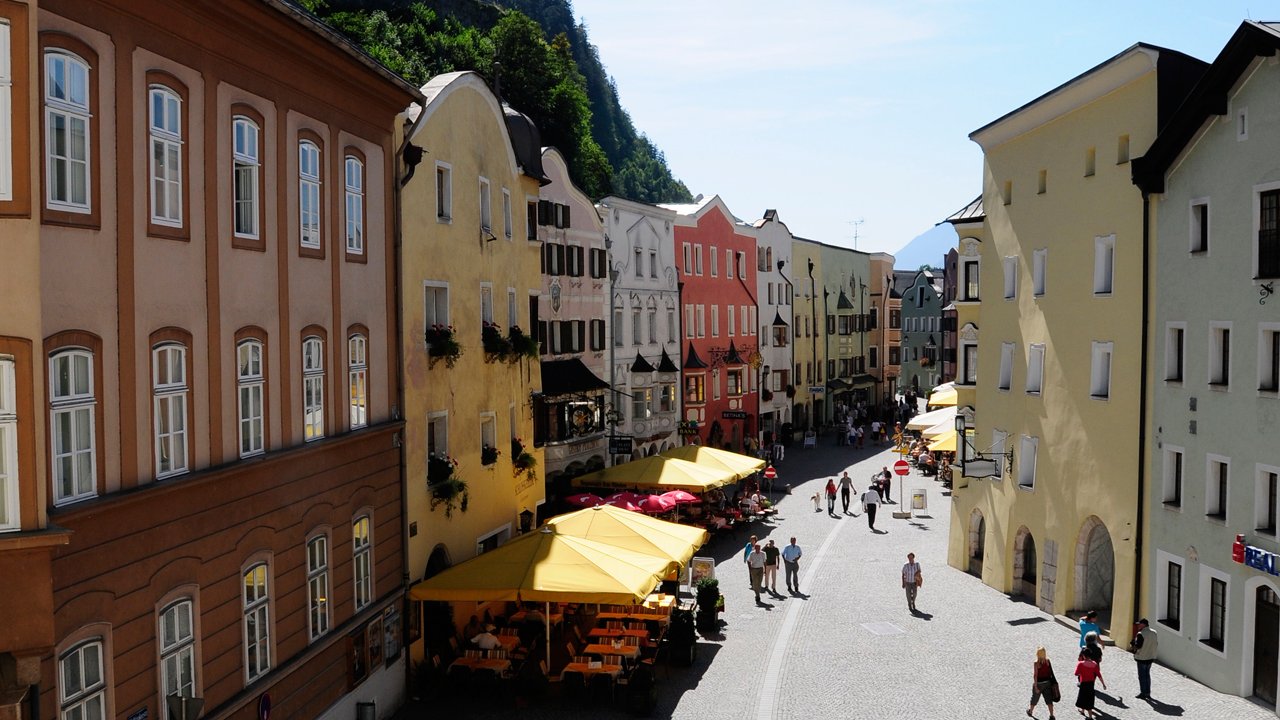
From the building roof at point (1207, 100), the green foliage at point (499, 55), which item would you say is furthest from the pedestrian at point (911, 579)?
the green foliage at point (499, 55)

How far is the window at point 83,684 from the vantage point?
40.5 ft

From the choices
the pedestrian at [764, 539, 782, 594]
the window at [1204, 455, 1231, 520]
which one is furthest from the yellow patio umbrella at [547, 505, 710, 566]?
the window at [1204, 455, 1231, 520]

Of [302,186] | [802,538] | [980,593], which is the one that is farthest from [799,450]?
[302,186]

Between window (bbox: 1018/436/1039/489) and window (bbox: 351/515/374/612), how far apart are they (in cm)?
1816

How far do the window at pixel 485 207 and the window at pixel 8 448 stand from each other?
18008 mm

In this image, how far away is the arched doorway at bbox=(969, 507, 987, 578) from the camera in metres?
36.3

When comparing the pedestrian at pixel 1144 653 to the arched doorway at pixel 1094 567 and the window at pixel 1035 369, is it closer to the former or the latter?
the arched doorway at pixel 1094 567

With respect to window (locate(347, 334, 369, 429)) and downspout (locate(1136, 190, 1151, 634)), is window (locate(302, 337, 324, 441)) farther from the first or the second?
downspout (locate(1136, 190, 1151, 634))

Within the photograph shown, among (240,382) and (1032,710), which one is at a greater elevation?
(240,382)

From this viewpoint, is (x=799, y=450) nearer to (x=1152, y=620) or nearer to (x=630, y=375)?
(x=630, y=375)

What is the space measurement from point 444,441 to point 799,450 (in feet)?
154

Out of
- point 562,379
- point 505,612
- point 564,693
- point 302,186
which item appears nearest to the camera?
point 302,186

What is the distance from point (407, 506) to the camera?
23.7 meters

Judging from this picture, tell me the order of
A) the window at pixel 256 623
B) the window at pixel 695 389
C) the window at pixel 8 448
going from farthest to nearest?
the window at pixel 695 389
the window at pixel 256 623
the window at pixel 8 448
